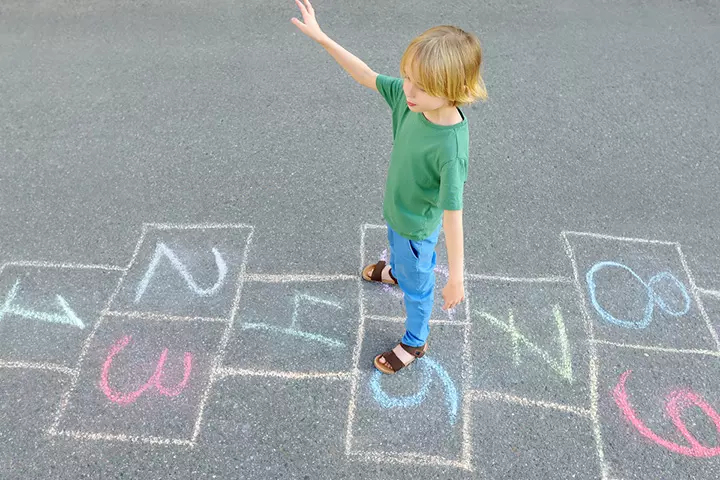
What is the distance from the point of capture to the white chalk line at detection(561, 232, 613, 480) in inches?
92.9

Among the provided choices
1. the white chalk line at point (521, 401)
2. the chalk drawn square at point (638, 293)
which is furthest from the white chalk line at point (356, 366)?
the chalk drawn square at point (638, 293)

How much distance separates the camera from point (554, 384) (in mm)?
2584

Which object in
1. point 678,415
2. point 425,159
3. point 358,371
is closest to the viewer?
point 425,159

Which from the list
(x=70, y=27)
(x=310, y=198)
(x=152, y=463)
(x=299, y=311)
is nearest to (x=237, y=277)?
(x=299, y=311)

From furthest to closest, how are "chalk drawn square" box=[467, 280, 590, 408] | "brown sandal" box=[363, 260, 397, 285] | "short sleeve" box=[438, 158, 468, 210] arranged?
"brown sandal" box=[363, 260, 397, 285], "chalk drawn square" box=[467, 280, 590, 408], "short sleeve" box=[438, 158, 468, 210]

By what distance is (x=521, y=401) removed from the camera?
253cm

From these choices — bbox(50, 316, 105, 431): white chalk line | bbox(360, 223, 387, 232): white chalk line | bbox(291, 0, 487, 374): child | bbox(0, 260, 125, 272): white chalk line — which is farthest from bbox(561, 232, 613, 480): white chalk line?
bbox(0, 260, 125, 272): white chalk line

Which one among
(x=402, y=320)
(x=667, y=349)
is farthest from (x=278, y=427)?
(x=667, y=349)

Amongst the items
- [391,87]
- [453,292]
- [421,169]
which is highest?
[391,87]

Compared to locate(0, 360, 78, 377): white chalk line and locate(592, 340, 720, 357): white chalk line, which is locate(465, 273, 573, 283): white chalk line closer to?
locate(592, 340, 720, 357): white chalk line

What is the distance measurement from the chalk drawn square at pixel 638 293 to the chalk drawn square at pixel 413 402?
0.80 meters

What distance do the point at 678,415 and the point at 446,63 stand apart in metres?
1.97

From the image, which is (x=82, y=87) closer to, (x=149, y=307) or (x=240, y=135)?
(x=240, y=135)

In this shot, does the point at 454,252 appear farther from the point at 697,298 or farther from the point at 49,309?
the point at 49,309
